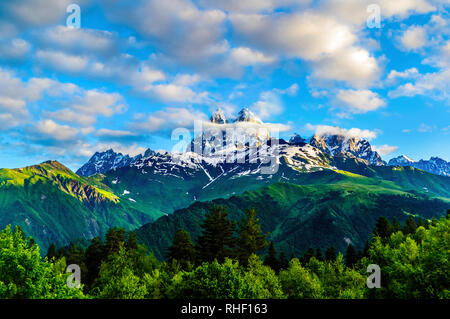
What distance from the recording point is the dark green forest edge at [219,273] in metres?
44.2

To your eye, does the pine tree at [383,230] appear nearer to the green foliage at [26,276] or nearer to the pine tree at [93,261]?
the pine tree at [93,261]

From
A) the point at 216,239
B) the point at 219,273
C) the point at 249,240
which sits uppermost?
the point at 216,239

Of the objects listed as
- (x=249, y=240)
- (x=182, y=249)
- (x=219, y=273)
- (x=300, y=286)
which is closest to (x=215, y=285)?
(x=219, y=273)

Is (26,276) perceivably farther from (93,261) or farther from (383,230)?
(383,230)

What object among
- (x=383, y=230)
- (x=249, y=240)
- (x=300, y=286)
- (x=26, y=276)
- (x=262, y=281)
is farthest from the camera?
(x=383, y=230)

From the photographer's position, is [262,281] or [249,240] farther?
[249,240]

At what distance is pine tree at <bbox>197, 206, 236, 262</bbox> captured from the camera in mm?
81062

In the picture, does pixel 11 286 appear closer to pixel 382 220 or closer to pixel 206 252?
pixel 206 252

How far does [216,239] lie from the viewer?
8244 cm

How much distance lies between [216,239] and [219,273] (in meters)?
33.1

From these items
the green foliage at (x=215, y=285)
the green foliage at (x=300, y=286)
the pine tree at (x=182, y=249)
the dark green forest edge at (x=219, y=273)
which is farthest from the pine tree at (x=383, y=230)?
the green foliage at (x=215, y=285)

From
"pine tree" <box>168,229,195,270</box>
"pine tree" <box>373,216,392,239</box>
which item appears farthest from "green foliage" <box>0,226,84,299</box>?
"pine tree" <box>373,216,392,239</box>
